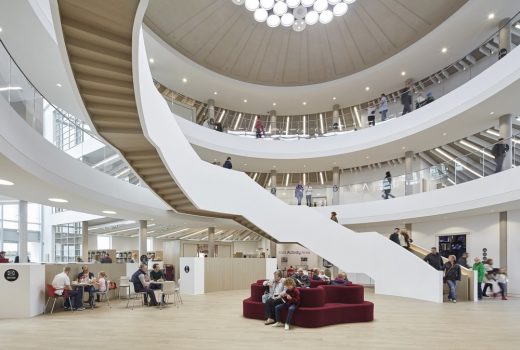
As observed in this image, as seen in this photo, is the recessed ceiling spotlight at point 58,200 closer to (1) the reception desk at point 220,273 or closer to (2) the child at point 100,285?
(2) the child at point 100,285

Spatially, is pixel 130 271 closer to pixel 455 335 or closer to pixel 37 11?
pixel 37 11

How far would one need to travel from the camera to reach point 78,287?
9914mm

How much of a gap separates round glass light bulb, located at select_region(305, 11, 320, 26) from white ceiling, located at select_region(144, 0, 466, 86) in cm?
38

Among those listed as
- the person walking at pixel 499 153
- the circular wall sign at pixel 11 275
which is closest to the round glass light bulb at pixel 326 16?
the person walking at pixel 499 153

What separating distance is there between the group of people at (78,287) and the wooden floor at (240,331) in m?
A: 0.55

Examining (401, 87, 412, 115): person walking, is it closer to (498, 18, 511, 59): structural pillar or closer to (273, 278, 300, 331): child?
(498, 18, 511, 59): structural pillar

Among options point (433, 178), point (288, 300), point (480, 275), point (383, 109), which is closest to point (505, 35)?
point (383, 109)

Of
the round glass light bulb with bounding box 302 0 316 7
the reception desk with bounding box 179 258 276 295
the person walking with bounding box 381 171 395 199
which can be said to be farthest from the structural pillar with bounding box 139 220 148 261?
the round glass light bulb with bounding box 302 0 316 7

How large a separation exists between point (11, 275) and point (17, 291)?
404 millimetres

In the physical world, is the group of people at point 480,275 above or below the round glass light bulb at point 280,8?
below

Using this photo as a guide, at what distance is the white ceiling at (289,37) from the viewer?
15.9 meters

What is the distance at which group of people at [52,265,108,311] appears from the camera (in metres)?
9.39

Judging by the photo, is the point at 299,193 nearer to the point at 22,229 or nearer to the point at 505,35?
the point at 505,35

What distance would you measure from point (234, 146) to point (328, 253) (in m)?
8.01
